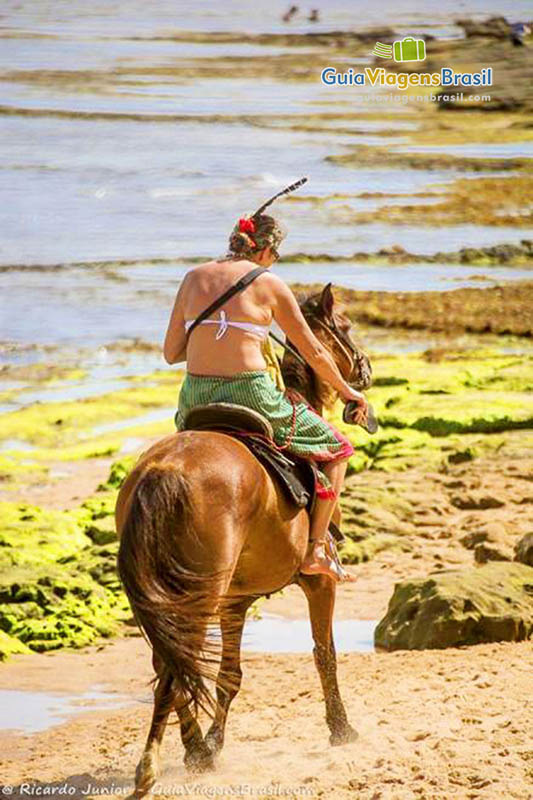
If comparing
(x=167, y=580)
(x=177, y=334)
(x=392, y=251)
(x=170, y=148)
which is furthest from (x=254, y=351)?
(x=170, y=148)

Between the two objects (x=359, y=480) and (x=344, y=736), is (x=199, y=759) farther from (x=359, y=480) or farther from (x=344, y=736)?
(x=359, y=480)

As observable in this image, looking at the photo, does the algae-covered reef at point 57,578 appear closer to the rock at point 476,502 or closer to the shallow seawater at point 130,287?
the rock at point 476,502

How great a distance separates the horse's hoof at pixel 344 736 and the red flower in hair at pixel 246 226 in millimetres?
2169

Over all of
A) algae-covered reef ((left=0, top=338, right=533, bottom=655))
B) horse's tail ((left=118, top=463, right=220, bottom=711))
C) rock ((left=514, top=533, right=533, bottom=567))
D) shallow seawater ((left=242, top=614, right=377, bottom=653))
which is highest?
horse's tail ((left=118, top=463, right=220, bottom=711))

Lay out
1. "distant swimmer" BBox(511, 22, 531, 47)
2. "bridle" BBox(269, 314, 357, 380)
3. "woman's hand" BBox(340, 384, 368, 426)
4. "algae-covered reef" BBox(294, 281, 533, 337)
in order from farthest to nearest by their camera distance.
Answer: "distant swimmer" BBox(511, 22, 531, 47) < "algae-covered reef" BBox(294, 281, 533, 337) < "bridle" BBox(269, 314, 357, 380) < "woman's hand" BBox(340, 384, 368, 426)

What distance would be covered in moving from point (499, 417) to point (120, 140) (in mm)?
20704

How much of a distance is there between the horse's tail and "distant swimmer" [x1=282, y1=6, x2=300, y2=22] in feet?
104

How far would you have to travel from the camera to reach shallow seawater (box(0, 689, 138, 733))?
7707 millimetres

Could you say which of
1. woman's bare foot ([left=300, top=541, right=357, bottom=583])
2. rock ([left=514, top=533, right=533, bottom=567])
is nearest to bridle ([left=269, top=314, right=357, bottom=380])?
woman's bare foot ([left=300, top=541, right=357, bottom=583])

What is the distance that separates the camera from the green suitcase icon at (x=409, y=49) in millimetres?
35156

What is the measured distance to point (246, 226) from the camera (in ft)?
21.3

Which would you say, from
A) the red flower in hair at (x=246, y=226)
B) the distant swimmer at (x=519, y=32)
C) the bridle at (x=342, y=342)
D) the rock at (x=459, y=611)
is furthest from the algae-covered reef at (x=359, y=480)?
the distant swimmer at (x=519, y=32)

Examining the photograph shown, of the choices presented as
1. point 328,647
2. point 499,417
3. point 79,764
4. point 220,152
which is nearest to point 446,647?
point 328,647

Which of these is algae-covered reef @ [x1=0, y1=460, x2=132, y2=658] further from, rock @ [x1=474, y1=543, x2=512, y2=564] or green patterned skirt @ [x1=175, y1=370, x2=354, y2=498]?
green patterned skirt @ [x1=175, y1=370, x2=354, y2=498]
